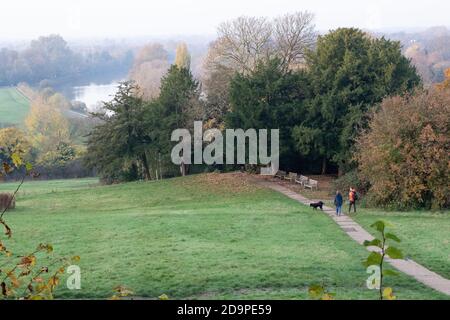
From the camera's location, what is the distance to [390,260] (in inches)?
580

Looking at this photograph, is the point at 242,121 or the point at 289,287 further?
the point at 242,121

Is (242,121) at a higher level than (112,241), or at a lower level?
higher

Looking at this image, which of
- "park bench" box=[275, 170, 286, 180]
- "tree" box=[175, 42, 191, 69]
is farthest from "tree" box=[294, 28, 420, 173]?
"tree" box=[175, 42, 191, 69]

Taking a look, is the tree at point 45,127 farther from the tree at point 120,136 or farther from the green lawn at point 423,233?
the green lawn at point 423,233

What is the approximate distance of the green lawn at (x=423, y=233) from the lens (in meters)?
15.0

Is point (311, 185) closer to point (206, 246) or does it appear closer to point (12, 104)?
point (206, 246)

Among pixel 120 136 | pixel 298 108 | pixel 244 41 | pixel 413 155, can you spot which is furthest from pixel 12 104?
pixel 413 155

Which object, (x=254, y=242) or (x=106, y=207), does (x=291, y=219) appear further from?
Answer: (x=106, y=207)

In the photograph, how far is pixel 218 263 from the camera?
14.5 m

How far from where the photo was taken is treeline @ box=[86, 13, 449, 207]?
3134 centimetres

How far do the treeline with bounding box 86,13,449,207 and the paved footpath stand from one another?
9.51 feet

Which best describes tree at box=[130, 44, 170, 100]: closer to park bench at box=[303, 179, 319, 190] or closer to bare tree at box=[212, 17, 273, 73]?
bare tree at box=[212, 17, 273, 73]
